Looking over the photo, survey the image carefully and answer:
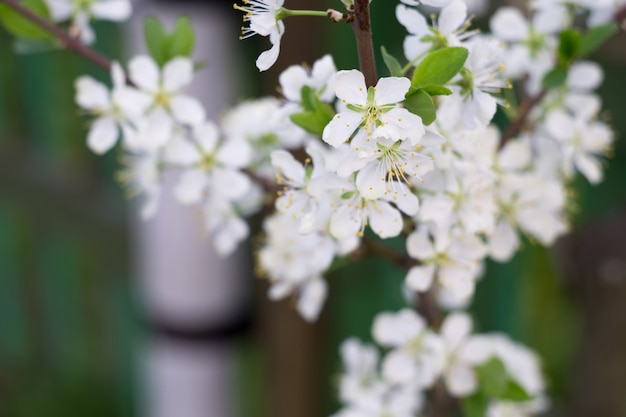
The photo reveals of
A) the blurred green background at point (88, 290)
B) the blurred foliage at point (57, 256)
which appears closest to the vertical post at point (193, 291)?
the blurred green background at point (88, 290)

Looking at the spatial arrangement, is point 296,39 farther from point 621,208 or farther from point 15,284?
point 15,284

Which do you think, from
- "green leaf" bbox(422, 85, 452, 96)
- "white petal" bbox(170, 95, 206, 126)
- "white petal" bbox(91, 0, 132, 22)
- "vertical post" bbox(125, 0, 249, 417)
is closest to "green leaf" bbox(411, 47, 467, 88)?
"green leaf" bbox(422, 85, 452, 96)

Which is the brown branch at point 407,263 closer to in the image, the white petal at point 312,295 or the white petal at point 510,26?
the white petal at point 312,295

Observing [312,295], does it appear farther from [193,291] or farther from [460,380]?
[193,291]

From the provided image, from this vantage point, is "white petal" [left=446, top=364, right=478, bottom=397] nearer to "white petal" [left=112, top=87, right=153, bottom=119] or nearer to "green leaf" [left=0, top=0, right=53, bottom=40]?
"white petal" [left=112, top=87, right=153, bottom=119]

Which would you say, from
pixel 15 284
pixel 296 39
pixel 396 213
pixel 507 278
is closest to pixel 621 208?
pixel 507 278
